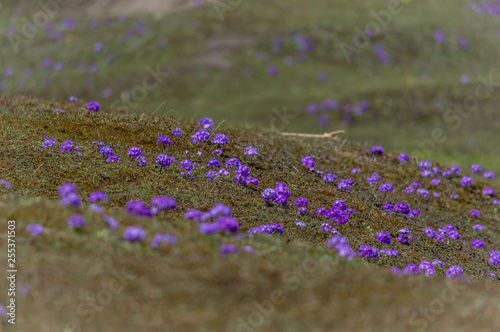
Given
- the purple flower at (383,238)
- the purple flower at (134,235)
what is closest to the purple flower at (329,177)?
the purple flower at (383,238)

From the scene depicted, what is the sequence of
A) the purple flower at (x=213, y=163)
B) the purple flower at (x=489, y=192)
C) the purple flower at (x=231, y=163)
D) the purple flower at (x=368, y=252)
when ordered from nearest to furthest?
the purple flower at (x=368, y=252)
the purple flower at (x=213, y=163)
the purple flower at (x=231, y=163)
the purple flower at (x=489, y=192)

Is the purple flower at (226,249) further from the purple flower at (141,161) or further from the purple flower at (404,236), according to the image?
the purple flower at (404,236)

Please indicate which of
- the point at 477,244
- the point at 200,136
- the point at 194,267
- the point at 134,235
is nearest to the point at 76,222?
the point at 134,235

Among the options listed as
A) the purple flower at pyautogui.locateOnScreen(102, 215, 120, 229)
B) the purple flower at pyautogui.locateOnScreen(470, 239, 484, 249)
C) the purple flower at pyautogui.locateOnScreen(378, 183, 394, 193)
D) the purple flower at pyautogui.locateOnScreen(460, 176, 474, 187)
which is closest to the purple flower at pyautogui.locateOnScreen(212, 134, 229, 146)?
the purple flower at pyautogui.locateOnScreen(378, 183, 394, 193)

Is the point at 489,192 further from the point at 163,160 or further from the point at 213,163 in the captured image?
the point at 163,160

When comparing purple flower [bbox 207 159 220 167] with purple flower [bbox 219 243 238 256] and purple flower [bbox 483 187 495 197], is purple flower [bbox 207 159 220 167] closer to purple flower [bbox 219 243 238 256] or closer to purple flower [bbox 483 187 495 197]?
purple flower [bbox 219 243 238 256]

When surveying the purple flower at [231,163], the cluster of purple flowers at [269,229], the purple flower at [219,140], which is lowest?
the purple flower at [219,140]
